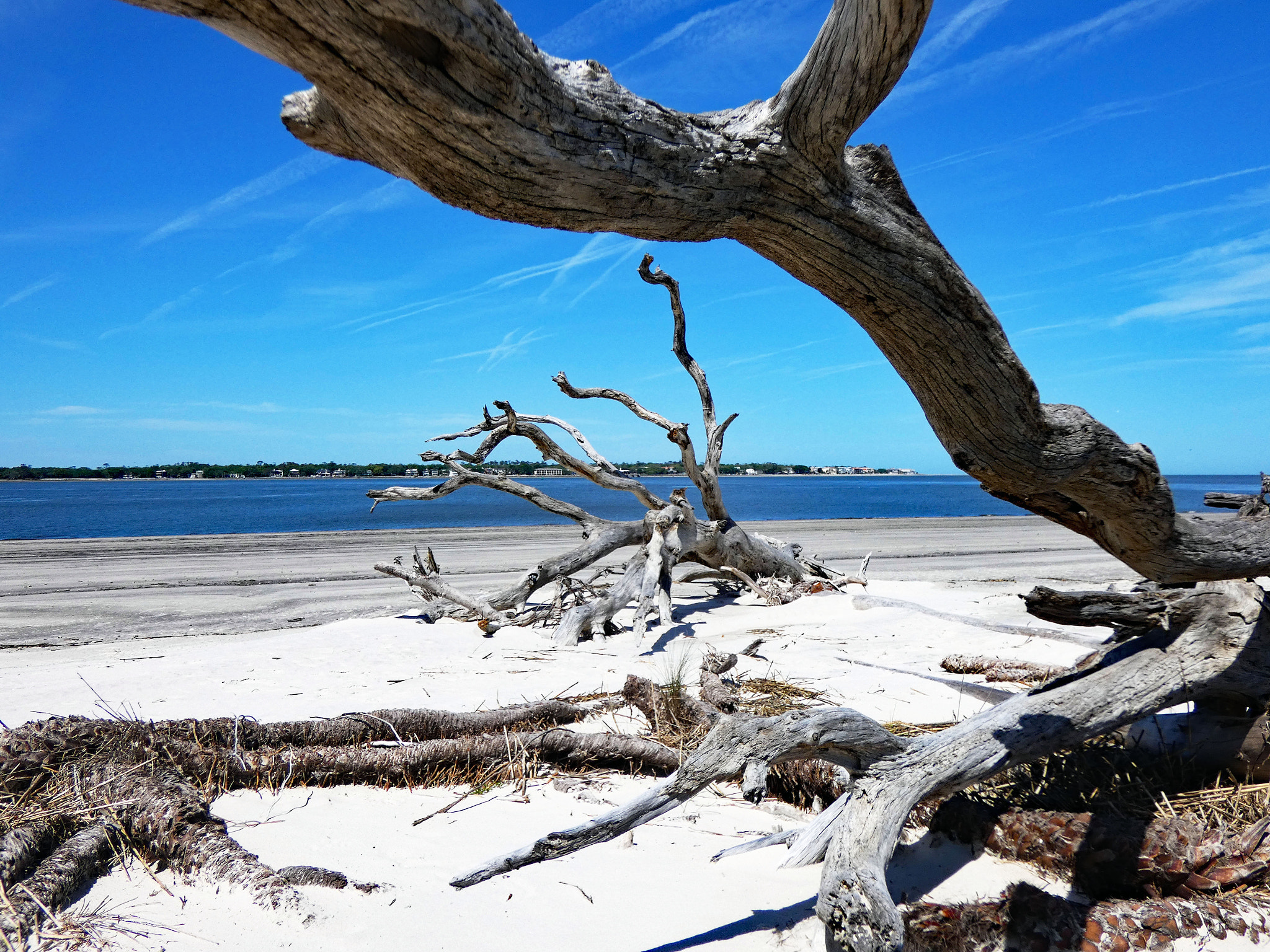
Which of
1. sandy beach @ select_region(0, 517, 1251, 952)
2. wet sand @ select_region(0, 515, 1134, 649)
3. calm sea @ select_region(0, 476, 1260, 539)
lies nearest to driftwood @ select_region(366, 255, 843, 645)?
sandy beach @ select_region(0, 517, 1251, 952)

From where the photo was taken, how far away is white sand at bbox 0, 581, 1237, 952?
219cm

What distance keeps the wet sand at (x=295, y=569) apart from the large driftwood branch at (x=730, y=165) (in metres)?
7.52

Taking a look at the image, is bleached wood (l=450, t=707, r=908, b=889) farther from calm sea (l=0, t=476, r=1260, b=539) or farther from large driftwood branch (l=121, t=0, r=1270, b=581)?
calm sea (l=0, t=476, r=1260, b=539)

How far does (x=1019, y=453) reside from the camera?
216 cm

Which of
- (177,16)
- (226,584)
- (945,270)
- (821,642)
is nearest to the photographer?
(177,16)

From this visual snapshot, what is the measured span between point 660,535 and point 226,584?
7953 mm

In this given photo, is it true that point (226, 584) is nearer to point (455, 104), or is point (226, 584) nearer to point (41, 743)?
point (41, 743)

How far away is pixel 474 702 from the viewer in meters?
4.52

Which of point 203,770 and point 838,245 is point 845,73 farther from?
point 203,770

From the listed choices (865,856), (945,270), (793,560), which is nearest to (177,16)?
(945,270)

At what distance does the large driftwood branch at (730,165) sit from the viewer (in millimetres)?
1179

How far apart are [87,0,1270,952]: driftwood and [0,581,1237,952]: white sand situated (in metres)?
0.34

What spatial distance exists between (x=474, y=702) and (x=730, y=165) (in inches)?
149

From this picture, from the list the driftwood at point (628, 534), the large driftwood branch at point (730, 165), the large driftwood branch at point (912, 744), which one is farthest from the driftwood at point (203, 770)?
the driftwood at point (628, 534)
